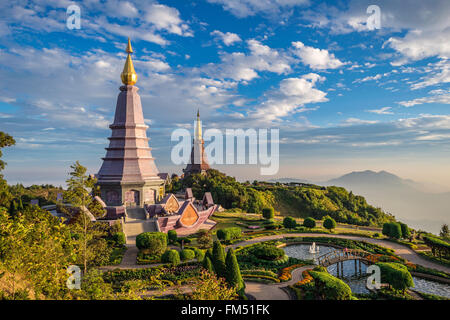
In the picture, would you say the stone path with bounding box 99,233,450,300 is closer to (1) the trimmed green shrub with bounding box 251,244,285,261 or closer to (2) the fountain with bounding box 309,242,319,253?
(1) the trimmed green shrub with bounding box 251,244,285,261

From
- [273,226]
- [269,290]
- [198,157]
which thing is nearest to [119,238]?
[269,290]

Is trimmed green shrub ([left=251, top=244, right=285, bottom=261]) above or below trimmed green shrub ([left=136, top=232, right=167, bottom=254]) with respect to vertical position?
below

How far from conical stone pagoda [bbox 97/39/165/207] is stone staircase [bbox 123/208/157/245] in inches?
95.8

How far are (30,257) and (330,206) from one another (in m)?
65.8

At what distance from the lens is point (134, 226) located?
31609mm

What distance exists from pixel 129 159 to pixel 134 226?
10.9 m

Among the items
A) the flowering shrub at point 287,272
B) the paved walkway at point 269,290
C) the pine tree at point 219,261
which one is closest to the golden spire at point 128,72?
the pine tree at point 219,261

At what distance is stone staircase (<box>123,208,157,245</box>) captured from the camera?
30.5 m

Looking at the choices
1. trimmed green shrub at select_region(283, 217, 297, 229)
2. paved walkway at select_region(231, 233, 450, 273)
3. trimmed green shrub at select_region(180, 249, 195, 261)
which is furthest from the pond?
trimmed green shrub at select_region(180, 249, 195, 261)

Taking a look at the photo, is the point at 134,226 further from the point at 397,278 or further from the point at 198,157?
the point at 198,157

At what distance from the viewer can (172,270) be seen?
2180 centimetres

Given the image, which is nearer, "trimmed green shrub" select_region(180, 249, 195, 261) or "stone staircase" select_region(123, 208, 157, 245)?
"trimmed green shrub" select_region(180, 249, 195, 261)

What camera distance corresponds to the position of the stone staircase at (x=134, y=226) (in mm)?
30500
